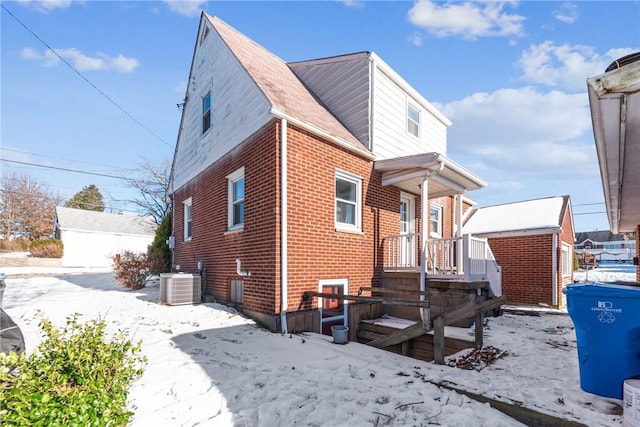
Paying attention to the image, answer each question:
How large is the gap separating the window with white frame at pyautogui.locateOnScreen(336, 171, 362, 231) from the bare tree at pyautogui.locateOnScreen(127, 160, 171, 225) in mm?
20315

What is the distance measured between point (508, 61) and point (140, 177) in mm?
25357

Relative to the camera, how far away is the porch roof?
8.05 metres

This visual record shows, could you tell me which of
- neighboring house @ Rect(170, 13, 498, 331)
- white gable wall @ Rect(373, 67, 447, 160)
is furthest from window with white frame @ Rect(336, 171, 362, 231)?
white gable wall @ Rect(373, 67, 447, 160)

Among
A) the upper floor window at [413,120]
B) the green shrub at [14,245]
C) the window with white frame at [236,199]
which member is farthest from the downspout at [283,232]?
the green shrub at [14,245]

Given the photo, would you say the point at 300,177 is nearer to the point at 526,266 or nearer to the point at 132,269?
the point at 132,269

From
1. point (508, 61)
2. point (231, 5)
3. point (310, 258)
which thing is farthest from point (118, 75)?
point (508, 61)

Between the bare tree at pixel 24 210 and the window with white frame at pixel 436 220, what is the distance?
46107 millimetres

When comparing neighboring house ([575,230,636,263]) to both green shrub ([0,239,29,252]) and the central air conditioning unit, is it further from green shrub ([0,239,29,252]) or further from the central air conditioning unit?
green shrub ([0,239,29,252])

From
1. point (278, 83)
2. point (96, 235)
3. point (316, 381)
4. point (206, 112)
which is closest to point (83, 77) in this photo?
point (206, 112)

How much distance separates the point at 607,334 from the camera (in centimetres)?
358

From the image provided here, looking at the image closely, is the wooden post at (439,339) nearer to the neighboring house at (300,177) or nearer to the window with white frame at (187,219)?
the neighboring house at (300,177)

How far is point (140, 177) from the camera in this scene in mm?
25078

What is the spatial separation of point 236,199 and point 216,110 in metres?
3.13

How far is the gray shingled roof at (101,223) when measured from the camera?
100ft
